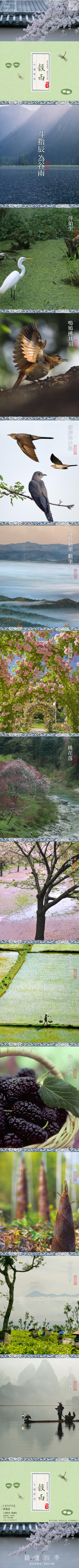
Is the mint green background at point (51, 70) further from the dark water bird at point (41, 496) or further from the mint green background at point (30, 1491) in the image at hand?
the mint green background at point (30, 1491)

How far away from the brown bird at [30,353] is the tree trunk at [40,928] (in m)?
1.79

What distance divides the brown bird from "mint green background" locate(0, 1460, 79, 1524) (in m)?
3.47

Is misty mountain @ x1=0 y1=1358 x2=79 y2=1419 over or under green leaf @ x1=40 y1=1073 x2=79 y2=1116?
under

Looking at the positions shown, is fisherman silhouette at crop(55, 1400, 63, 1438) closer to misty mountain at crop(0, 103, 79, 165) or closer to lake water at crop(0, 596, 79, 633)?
lake water at crop(0, 596, 79, 633)

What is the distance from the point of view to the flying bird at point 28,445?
9.43 feet

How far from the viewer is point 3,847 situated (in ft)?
9.50

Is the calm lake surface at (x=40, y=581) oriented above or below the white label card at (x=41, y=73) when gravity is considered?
below

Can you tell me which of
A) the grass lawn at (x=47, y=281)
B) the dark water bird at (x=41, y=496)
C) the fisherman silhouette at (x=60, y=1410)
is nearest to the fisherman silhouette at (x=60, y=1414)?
the fisherman silhouette at (x=60, y=1410)

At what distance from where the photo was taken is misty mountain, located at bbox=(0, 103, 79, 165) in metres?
2.84

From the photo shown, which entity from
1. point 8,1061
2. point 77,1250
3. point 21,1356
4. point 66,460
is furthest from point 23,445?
point 21,1356

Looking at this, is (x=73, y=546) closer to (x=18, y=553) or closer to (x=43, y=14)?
(x=18, y=553)

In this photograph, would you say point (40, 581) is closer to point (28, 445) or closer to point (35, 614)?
point (35, 614)

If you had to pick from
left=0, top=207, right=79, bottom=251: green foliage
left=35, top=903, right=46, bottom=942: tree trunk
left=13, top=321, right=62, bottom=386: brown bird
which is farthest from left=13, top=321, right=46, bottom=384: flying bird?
left=35, top=903, right=46, bottom=942: tree trunk

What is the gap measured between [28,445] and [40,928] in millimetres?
1626
